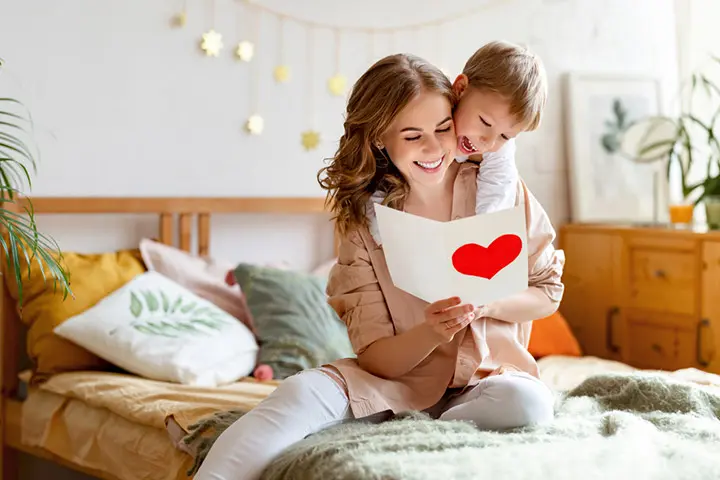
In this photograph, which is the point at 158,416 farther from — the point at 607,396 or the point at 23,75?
the point at 23,75

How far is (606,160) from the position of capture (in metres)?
3.43

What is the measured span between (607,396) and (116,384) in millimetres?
1085

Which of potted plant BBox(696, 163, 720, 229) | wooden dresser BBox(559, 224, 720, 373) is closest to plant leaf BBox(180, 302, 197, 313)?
wooden dresser BBox(559, 224, 720, 373)

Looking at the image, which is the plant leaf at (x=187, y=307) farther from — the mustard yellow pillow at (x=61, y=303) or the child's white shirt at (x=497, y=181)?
the child's white shirt at (x=497, y=181)

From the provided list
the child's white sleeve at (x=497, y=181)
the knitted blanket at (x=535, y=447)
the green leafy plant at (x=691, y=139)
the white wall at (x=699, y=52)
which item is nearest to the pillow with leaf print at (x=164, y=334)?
the knitted blanket at (x=535, y=447)

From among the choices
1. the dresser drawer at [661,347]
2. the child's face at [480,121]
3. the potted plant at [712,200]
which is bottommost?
the dresser drawer at [661,347]

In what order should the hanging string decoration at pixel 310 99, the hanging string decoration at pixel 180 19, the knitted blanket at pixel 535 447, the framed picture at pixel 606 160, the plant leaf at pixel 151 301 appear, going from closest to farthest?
the knitted blanket at pixel 535 447 → the plant leaf at pixel 151 301 → the hanging string decoration at pixel 180 19 → the hanging string decoration at pixel 310 99 → the framed picture at pixel 606 160

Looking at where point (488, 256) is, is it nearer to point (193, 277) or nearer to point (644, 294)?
point (193, 277)

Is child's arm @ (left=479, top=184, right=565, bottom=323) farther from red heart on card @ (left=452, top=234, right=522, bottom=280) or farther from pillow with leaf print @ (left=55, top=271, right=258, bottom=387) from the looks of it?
pillow with leaf print @ (left=55, top=271, right=258, bottom=387)

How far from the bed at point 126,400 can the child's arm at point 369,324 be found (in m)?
0.30

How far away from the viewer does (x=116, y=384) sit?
2.14 metres

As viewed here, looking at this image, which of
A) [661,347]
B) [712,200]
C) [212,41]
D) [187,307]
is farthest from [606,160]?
[187,307]

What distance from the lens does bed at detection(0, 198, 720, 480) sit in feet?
6.29

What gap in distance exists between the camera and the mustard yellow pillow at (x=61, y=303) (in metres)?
2.32
